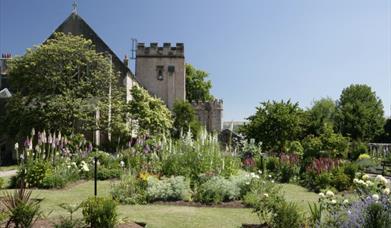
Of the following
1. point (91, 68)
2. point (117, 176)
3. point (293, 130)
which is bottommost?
point (117, 176)

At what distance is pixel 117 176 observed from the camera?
58.0 feet

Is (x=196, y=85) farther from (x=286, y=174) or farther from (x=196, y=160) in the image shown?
(x=196, y=160)

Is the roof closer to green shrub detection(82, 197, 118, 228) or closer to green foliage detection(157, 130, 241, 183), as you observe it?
green foliage detection(157, 130, 241, 183)

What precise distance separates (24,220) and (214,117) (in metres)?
39.1

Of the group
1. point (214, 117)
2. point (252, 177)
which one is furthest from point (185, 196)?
point (214, 117)

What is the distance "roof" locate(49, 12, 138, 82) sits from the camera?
114ft

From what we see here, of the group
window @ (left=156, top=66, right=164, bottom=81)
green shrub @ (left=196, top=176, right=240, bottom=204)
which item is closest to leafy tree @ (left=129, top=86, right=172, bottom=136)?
window @ (left=156, top=66, right=164, bottom=81)

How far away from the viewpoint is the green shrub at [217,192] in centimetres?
1152

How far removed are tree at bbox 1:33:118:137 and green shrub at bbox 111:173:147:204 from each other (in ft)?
60.4

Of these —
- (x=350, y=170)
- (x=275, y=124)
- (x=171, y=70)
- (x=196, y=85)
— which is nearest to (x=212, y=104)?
(x=171, y=70)

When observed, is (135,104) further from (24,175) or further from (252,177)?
(252,177)

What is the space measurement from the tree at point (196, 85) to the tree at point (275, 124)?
30.4 meters

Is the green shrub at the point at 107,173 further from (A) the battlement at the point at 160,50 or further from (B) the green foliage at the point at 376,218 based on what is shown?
(A) the battlement at the point at 160,50

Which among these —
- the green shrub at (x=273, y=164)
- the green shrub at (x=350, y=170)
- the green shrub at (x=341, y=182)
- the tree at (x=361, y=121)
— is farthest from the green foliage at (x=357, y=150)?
the tree at (x=361, y=121)
